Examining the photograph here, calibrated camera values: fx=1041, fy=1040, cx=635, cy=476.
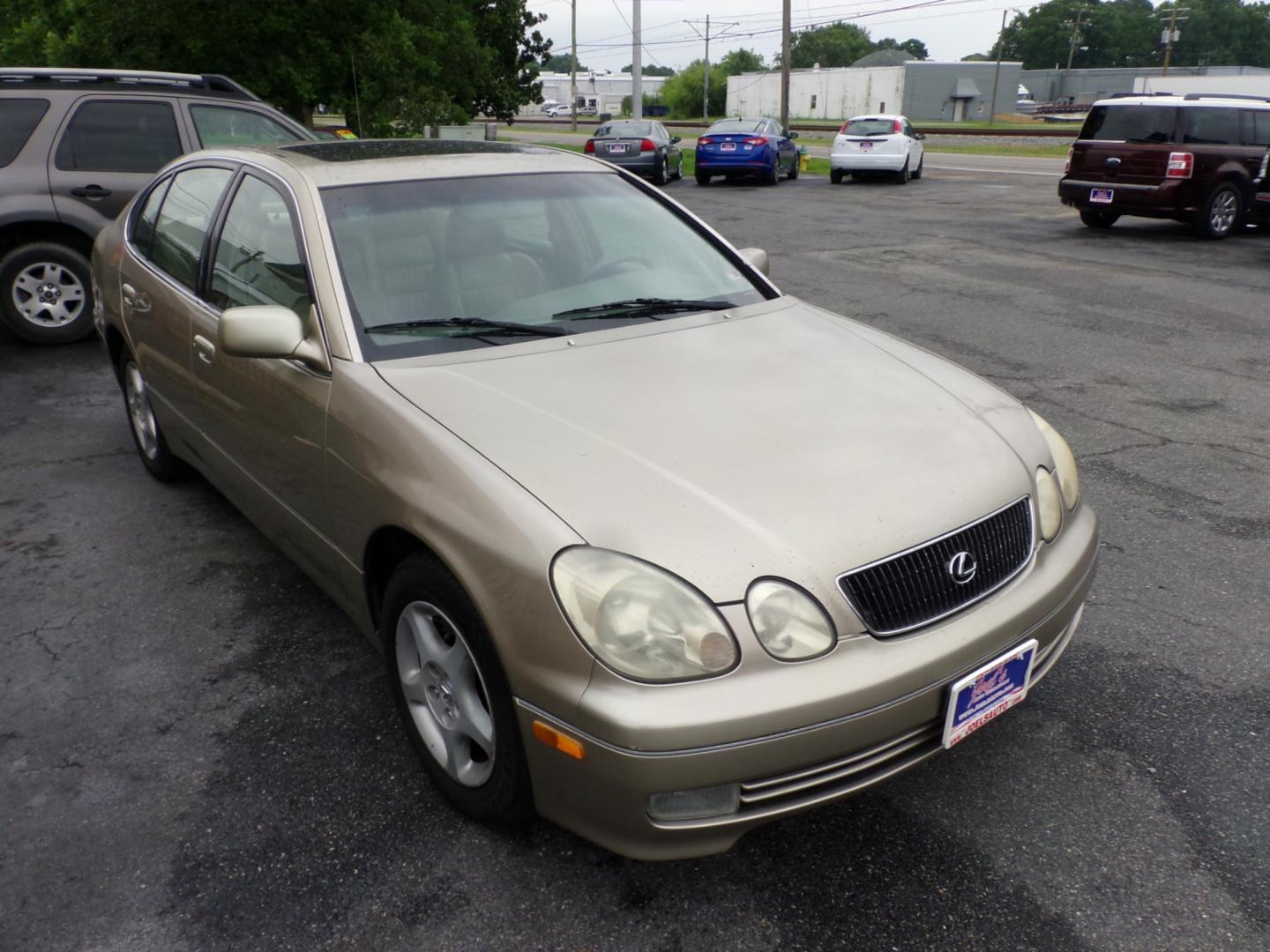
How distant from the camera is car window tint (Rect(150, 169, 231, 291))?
12.7 ft

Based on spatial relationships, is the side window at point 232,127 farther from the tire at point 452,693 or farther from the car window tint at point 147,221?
the tire at point 452,693

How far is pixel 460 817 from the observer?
2594 millimetres

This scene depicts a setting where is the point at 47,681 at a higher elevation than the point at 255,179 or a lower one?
lower

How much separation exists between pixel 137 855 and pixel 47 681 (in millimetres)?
1026

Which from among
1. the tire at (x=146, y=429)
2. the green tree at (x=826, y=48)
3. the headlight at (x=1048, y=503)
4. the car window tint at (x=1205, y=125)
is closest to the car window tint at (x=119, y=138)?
the tire at (x=146, y=429)

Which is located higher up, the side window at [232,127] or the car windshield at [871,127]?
the side window at [232,127]

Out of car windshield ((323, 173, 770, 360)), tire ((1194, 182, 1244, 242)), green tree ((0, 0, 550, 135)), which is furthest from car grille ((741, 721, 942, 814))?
green tree ((0, 0, 550, 135))

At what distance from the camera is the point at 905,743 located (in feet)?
7.38

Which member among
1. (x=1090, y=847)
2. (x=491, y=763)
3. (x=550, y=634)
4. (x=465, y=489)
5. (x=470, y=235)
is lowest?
(x=1090, y=847)

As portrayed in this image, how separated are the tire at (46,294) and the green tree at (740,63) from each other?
9636cm

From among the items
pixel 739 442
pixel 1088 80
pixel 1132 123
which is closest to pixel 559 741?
pixel 739 442

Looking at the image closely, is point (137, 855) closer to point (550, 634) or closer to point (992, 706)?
point (550, 634)

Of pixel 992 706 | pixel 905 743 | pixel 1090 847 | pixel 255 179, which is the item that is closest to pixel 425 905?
pixel 905 743

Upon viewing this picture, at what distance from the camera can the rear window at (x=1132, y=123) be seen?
42.0 ft
